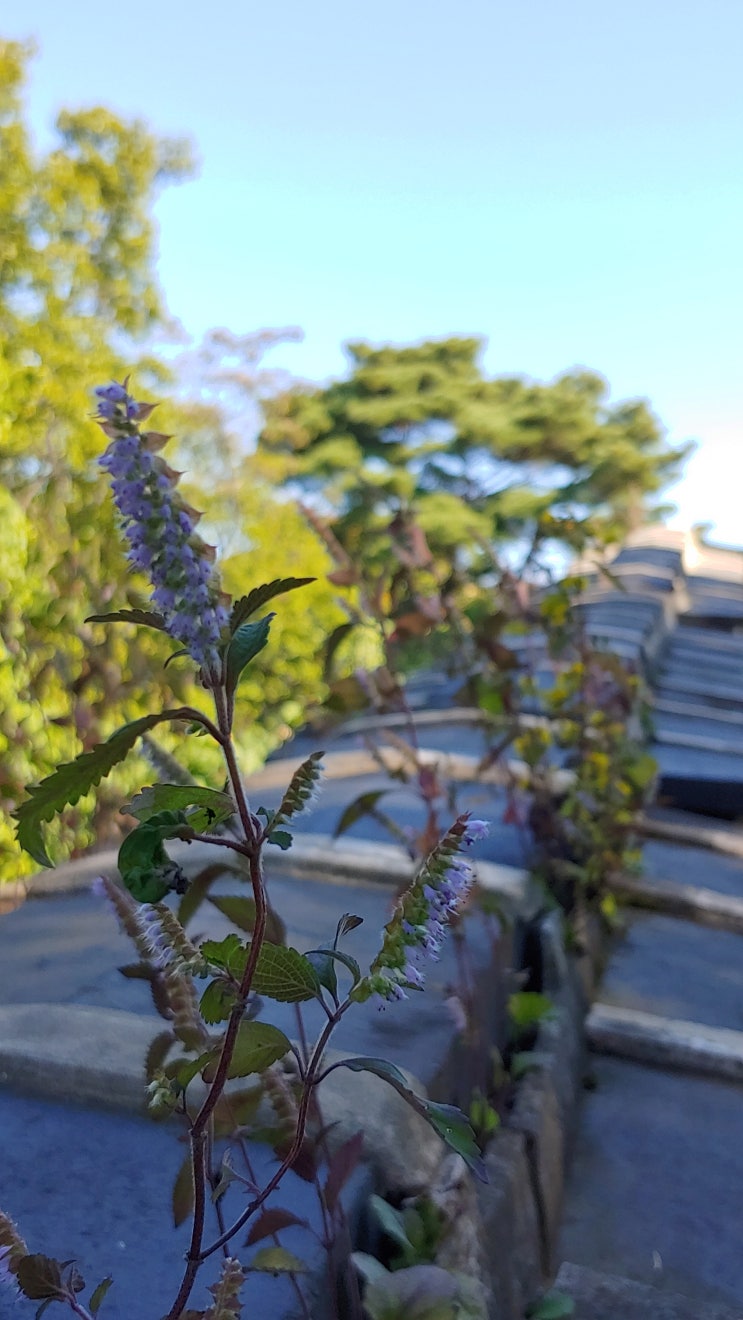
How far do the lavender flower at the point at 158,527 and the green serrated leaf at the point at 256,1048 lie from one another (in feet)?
0.90

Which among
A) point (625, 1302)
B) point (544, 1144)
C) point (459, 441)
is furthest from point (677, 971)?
point (459, 441)

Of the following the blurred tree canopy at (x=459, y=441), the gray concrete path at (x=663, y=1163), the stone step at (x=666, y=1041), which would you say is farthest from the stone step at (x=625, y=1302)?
the blurred tree canopy at (x=459, y=441)

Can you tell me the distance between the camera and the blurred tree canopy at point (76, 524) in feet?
10.2

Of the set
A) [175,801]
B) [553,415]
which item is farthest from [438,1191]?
[553,415]

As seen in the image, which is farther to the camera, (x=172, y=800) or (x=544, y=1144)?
(x=544, y=1144)

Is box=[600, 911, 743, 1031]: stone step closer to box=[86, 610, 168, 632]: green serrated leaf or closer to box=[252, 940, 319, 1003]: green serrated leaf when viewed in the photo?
box=[252, 940, 319, 1003]: green serrated leaf

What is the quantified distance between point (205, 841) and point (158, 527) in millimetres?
169

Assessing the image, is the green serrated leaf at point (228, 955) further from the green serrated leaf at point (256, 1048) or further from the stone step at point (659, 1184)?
the stone step at point (659, 1184)

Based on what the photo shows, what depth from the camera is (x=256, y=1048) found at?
68 centimetres

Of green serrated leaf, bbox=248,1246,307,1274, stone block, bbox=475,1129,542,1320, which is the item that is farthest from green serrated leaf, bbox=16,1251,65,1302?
stone block, bbox=475,1129,542,1320

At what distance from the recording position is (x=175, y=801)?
1.91 ft

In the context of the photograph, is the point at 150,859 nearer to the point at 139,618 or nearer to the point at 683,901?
the point at 139,618

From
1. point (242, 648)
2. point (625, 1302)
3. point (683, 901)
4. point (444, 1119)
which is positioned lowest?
point (625, 1302)

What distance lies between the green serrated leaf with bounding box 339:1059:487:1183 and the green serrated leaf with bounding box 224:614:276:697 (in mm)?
267
